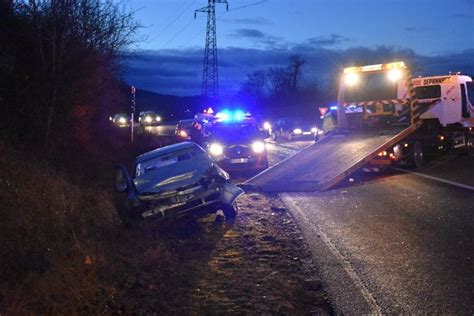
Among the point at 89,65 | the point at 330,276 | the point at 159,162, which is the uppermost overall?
the point at 89,65

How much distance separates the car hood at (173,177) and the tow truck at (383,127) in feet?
15.1

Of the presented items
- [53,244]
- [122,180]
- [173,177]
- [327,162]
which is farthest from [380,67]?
[53,244]

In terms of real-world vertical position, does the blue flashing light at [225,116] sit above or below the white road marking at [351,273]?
above

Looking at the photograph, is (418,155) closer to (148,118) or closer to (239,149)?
(239,149)

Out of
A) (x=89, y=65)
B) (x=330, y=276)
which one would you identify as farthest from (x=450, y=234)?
(x=89, y=65)

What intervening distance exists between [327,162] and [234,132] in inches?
157

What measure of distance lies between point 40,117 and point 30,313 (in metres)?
11.6

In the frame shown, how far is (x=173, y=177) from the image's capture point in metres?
9.20

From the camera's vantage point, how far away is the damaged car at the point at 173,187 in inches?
351

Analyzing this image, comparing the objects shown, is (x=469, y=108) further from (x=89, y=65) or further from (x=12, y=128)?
(x=12, y=128)

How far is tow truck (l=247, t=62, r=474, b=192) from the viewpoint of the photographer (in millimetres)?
14234

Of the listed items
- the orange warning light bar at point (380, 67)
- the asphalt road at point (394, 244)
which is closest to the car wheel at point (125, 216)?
the asphalt road at point (394, 244)

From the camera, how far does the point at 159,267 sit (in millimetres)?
6809

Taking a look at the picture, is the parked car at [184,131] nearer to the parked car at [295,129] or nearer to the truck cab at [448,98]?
the parked car at [295,129]
